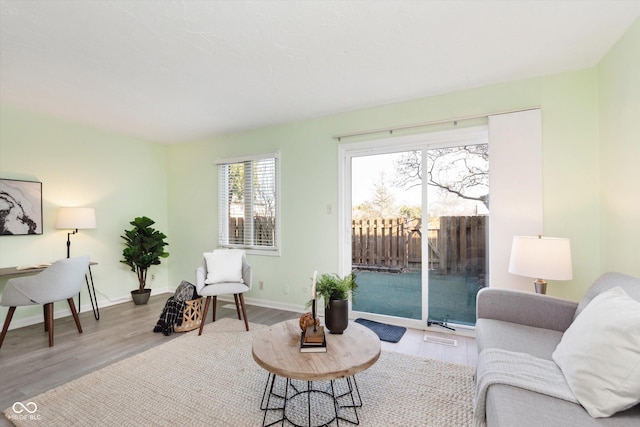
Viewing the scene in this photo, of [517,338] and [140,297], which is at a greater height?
[517,338]

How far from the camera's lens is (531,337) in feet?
5.81

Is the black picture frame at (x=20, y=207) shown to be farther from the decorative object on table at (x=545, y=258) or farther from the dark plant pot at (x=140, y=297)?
the decorative object on table at (x=545, y=258)

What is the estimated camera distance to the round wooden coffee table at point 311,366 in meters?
1.48

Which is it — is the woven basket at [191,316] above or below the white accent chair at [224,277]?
below

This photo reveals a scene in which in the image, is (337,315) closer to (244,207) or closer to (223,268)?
(223,268)

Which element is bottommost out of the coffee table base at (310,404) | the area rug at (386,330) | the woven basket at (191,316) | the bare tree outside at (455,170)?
the area rug at (386,330)

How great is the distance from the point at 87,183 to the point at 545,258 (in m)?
5.13

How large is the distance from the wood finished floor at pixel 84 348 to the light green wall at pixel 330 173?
809 mm

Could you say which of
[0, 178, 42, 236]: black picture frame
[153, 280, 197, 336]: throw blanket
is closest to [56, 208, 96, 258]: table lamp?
[0, 178, 42, 236]: black picture frame

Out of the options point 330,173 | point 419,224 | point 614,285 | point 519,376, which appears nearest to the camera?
point 519,376

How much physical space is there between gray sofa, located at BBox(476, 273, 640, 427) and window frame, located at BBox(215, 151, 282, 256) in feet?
8.56

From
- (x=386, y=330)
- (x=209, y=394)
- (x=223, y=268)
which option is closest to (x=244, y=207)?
(x=223, y=268)

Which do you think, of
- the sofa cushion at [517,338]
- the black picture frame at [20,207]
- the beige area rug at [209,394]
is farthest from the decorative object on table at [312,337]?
the black picture frame at [20,207]

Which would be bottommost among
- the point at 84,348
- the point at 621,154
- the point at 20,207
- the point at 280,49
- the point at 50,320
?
the point at 84,348
